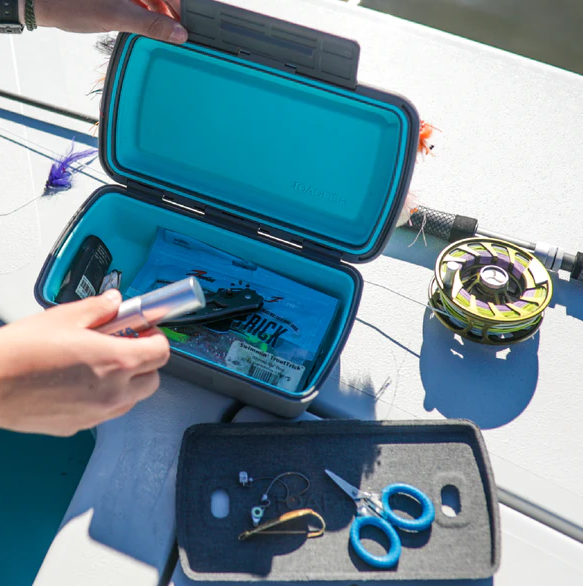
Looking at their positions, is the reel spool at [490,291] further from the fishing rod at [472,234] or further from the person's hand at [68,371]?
the person's hand at [68,371]

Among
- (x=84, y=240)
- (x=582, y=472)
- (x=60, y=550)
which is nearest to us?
(x=60, y=550)

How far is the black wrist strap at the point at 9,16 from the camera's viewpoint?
1.04 metres

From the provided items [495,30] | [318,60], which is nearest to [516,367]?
[318,60]

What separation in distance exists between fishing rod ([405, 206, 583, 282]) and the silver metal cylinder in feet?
1.81

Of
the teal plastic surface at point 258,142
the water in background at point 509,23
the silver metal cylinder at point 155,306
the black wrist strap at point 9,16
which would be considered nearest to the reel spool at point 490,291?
the teal plastic surface at point 258,142

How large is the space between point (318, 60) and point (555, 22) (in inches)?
82.2

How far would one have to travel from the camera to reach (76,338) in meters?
0.61

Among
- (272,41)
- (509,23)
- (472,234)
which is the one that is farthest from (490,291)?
(509,23)

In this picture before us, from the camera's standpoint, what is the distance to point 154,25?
892mm

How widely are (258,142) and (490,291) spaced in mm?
421

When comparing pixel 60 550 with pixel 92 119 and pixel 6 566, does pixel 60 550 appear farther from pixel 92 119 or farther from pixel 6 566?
pixel 92 119

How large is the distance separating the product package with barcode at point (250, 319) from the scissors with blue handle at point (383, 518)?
0.18 metres

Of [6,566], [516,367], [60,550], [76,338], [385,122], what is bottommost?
[6,566]

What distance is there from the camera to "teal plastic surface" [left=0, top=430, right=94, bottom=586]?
42.5 inches
